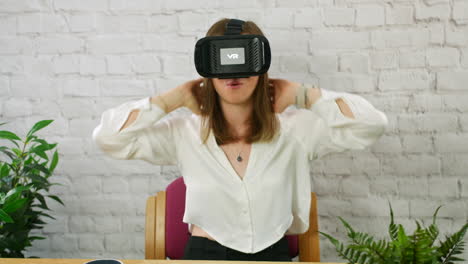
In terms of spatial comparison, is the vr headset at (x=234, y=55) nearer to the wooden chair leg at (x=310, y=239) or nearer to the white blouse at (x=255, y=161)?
the white blouse at (x=255, y=161)

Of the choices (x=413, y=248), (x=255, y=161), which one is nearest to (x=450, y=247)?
(x=413, y=248)

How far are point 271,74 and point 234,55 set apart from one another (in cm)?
51

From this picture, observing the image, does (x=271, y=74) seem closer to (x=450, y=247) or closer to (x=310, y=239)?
(x=310, y=239)

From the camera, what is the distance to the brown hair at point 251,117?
137 centimetres

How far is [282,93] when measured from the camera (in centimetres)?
137

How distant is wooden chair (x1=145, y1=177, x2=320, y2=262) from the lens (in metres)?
1.41

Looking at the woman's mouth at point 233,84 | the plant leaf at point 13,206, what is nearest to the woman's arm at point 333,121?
the woman's mouth at point 233,84

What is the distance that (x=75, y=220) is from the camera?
1779 mm

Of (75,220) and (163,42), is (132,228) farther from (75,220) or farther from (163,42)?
(163,42)

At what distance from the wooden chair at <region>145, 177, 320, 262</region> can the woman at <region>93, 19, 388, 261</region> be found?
0.04m

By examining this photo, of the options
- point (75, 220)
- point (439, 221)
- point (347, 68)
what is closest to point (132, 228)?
point (75, 220)

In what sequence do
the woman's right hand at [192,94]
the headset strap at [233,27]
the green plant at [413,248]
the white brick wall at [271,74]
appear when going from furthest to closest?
the white brick wall at [271,74] → the woman's right hand at [192,94] → the headset strap at [233,27] → the green plant at [413,248]

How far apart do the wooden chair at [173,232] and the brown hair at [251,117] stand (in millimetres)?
232

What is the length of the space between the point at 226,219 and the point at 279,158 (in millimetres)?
241
